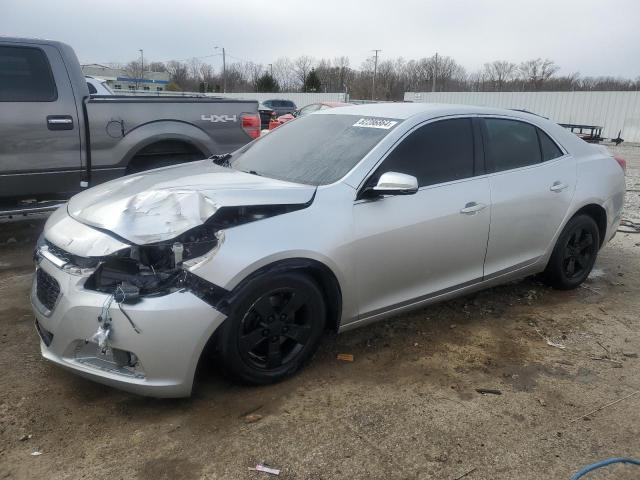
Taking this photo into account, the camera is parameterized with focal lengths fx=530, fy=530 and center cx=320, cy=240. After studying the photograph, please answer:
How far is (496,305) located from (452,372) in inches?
53.5

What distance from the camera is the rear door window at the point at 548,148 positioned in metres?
4.42

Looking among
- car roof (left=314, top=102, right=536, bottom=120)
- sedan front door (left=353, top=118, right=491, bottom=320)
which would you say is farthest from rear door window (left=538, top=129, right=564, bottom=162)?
sedan front door (left=353, top=118, right=491, bottom=320)

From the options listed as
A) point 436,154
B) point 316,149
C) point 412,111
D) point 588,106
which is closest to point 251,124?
point 316,149

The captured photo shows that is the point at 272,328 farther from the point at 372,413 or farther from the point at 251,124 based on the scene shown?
the point at 251,124

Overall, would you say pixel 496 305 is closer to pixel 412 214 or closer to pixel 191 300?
pixel 412 214

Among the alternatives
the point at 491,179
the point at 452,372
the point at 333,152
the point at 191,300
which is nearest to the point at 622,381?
the point at 452,372

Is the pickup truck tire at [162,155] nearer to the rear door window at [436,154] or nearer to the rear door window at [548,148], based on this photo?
the rear door window at [436,154]

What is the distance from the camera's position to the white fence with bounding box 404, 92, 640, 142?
1060 inches

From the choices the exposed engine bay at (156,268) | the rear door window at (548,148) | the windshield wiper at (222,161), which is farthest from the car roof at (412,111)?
the exposed engine bay at (156,268)

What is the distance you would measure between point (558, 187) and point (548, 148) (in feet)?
1.16

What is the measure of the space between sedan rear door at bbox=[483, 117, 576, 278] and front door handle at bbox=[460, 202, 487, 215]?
133 millimetres

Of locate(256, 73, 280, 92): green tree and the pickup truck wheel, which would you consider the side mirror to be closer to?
the pickup truck wheel

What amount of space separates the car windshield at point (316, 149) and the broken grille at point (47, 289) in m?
1.50

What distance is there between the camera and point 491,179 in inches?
155
